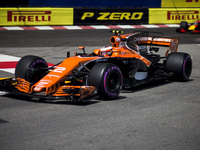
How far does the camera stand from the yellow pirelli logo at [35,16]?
19984mm

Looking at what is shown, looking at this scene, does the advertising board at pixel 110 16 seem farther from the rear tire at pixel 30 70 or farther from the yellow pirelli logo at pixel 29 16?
the rear tire at pixel 30 70

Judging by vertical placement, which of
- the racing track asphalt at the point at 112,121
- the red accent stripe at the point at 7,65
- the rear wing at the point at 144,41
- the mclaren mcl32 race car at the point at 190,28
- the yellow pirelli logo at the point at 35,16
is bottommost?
the racing track asphalt at the point at 112,121

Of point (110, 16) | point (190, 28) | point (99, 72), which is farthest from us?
point (110, 16)

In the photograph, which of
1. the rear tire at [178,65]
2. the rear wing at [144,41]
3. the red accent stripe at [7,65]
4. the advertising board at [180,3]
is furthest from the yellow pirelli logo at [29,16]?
the rear tire at [178,65]

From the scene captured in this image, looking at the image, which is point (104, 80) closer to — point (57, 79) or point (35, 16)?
point (57, 79)

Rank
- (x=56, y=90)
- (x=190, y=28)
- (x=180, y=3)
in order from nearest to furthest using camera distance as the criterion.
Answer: (x=56, y=90)
(x=190, y=28)
(x=180, y=3)

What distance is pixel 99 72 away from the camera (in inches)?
296

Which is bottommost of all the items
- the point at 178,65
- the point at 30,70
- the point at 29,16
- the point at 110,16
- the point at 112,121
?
the point at 112,121

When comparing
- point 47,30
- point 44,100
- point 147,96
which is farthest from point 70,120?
point 47,30

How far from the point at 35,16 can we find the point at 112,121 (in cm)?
1498

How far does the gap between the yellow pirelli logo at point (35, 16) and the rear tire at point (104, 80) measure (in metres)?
13.2

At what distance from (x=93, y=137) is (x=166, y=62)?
4683mm

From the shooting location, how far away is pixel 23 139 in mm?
5320

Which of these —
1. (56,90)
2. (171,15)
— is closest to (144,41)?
(56,90)
